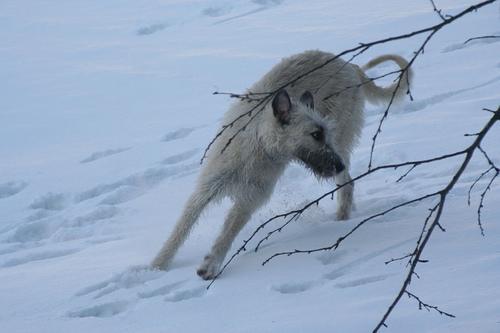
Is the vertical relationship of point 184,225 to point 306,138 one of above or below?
below

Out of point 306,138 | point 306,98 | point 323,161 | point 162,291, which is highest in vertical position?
→ point 306,98

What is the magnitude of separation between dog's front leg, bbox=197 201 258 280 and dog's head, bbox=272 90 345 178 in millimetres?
520

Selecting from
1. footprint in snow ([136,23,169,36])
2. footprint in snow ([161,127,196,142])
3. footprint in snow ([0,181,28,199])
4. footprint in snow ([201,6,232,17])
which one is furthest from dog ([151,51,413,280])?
footprint in snow ([201,6,232,17])

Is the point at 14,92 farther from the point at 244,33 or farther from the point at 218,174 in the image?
the point at 218,174

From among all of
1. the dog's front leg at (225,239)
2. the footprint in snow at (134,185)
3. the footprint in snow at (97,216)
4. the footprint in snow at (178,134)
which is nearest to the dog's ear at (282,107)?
the dog's front leg at (225,239)

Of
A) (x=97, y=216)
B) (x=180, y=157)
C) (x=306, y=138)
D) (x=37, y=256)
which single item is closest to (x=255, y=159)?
(x=306, y=138)

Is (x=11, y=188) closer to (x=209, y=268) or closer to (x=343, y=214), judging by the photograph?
(x=209, y=268)

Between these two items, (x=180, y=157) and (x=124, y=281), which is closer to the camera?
(x=124, y=281)

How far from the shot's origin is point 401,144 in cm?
671

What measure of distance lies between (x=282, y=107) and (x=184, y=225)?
1104 mm

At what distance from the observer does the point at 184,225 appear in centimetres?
492

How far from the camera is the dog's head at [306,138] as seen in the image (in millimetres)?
4660

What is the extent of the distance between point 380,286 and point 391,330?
1.88 ft

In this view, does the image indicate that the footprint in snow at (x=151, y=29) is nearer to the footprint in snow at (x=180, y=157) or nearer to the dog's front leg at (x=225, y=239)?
the footprint in snow at (x=180, y=157)
